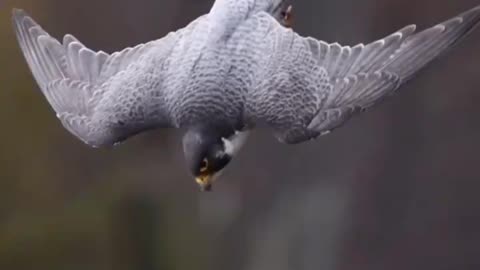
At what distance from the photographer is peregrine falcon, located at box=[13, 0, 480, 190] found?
8.83 ft

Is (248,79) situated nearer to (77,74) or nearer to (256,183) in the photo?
(77,74)

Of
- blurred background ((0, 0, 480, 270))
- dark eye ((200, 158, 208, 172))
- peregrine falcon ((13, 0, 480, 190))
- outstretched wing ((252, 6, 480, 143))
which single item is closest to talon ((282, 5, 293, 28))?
peregrine falcon ((13, 0, 480, 190))

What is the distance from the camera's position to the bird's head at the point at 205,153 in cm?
270

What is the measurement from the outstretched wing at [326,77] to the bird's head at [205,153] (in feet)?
0.40

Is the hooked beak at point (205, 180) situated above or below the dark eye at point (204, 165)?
below

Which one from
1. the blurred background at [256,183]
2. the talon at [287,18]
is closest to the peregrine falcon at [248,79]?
the talon at [287,18]

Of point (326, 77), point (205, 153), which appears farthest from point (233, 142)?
point (326, 77)

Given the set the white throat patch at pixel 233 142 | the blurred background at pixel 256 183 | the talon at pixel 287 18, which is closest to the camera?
the white throat patch at pixel 233 142

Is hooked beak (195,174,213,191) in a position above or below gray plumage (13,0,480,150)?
below

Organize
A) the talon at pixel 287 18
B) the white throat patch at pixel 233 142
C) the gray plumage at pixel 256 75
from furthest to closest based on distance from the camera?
the talon at pixel 287 18
the white throat patch at pixel 233 142
the gray plumage at pixel 256 75

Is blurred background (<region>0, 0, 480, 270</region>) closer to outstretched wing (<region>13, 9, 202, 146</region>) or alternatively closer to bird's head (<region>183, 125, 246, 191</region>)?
outstretched wing (<region>13, 9, 202, 146</region>)

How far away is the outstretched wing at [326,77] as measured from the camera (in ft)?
8.96

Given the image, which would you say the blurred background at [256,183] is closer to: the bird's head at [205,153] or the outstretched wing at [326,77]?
the outstretched wing at [326,77]

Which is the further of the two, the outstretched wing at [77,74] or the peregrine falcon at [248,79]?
the outstretched wing at [77,74]
